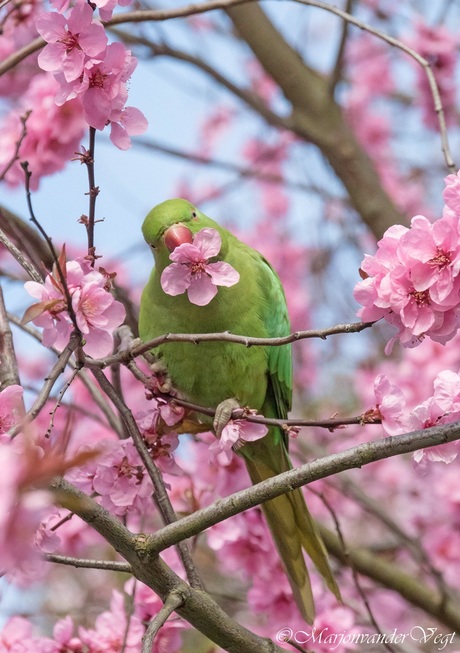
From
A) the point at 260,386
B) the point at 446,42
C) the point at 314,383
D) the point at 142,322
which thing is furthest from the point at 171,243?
the point at 314,383

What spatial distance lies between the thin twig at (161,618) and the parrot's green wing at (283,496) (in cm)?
84

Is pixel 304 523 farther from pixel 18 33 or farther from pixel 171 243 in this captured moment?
pixel 18 33

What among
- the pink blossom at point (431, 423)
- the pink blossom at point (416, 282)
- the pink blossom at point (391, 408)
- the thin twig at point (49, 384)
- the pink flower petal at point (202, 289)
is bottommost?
the thin twig at point (49, 384)

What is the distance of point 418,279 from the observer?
4.57 feet

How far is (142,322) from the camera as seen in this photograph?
225 cm

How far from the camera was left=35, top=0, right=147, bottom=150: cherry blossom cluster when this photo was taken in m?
1.41

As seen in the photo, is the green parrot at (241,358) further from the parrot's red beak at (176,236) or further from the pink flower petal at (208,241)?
the pink flower petal at (208,241)

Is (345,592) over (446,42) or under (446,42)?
under

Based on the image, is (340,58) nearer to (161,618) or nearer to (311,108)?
(311,108)

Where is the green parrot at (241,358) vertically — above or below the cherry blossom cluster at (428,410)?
above

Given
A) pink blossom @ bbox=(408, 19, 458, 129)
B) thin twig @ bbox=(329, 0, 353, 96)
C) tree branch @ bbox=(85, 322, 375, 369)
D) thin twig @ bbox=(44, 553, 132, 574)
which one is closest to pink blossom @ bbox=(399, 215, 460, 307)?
tree branch @ bbox=(85, 322, 375, 369)

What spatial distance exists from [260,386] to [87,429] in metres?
1.60

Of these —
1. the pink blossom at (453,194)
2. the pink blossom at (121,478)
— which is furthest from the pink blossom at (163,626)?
the pink blossom at (453,194)

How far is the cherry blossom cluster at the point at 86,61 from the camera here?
55.6 inches
